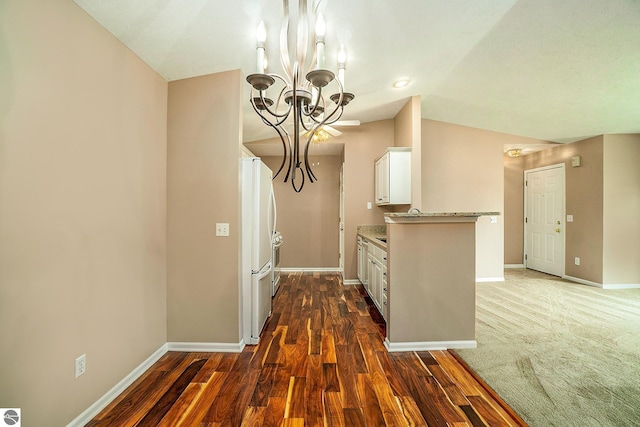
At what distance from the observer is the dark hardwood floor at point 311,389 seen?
5.28 ft

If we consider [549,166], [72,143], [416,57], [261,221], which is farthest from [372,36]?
[549,166]

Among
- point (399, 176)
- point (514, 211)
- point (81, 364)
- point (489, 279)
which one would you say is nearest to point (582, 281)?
point (489, 279)

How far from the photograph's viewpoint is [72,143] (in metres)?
1.54

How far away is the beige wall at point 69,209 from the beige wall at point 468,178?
435 cm

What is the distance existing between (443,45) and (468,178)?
290cm

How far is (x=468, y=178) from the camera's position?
4766mm

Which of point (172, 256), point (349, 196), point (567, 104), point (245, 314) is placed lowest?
point (245, 314)

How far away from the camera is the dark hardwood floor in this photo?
1.61 metres

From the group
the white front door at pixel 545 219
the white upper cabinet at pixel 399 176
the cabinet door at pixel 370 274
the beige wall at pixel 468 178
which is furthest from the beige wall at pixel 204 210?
the white front door at pixel 545 219

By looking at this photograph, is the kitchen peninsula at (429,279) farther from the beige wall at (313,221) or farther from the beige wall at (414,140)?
the beige wall at (313,221)

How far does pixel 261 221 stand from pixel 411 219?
4.87 feet

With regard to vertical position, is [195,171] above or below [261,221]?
above

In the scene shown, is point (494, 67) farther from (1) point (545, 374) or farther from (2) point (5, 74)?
(2) point (5, 74)

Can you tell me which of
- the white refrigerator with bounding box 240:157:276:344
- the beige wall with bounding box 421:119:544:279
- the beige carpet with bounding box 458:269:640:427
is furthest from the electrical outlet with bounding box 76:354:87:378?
the beige wall with bounding box 421:119:544:279
